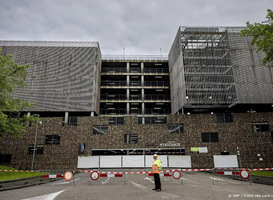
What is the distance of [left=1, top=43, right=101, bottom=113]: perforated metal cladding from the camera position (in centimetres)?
3162

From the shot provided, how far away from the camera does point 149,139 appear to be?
28219mm

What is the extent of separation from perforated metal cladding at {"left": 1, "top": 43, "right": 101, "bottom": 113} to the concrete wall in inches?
156

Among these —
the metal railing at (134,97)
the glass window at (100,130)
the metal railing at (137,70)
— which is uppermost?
the metal railing at (137,70)

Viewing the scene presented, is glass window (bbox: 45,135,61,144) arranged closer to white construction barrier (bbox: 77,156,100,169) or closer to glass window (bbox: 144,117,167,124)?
white construction barrier (bbox: 77,156,100,169)

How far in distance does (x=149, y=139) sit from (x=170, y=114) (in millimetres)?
5522

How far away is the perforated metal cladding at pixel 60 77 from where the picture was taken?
31.6 m

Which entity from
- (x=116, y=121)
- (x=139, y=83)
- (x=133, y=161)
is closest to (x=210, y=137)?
(x=133, y=161)

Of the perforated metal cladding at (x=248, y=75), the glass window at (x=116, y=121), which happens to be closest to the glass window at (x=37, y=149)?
the glass window at (x=116, y=121)

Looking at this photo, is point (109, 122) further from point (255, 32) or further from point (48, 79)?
point (255, 32)

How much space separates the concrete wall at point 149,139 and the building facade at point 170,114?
137 mm

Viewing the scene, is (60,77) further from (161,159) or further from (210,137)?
(210,137)

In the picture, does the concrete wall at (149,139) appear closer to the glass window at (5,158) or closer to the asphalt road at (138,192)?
the glass window at (5,158)

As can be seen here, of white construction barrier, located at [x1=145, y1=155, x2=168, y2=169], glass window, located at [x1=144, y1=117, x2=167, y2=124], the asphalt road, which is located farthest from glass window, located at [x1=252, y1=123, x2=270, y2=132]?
the asphalt road

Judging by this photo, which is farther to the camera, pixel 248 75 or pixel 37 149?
pixel 248 75
